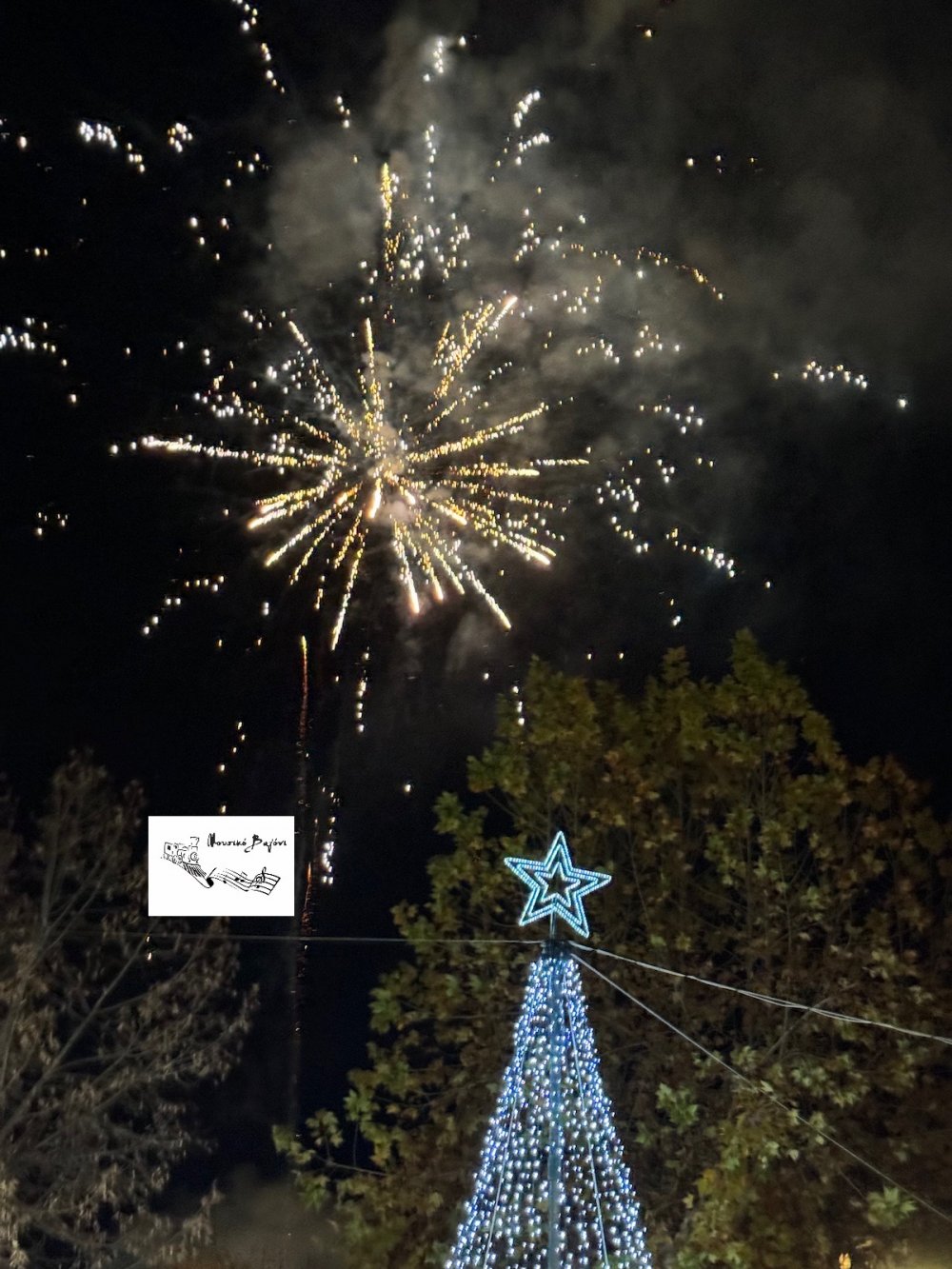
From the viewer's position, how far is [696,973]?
464 inches

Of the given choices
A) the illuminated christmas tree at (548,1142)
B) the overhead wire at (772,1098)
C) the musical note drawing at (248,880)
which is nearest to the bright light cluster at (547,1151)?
the illuminated christmas tree at (548,1142)

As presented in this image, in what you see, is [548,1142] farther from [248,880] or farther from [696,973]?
[248,880]

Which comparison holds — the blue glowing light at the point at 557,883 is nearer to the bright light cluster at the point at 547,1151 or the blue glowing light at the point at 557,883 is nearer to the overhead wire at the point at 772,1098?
the bright light cluster at the point at 547,1151

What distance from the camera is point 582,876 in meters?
10.2

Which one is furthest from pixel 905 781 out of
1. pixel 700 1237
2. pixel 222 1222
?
pixel 222 1222

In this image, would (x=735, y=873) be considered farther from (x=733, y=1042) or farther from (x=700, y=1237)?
(x=700, y=1237)

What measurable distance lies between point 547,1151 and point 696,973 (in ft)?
6.92

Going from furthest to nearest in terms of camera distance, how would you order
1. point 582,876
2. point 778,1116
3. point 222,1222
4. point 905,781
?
point 222,1222, point 905,781, point 778,1116, point 582,876

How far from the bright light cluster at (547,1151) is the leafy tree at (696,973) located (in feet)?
2.04

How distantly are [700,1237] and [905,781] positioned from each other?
145 inches

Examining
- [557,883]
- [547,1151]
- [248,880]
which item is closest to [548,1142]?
[547,1151]

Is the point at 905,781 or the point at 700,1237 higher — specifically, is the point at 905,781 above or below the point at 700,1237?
above

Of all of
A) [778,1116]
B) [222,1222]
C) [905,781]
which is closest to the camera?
[778,1116]

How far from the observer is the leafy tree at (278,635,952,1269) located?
11.3 metres
